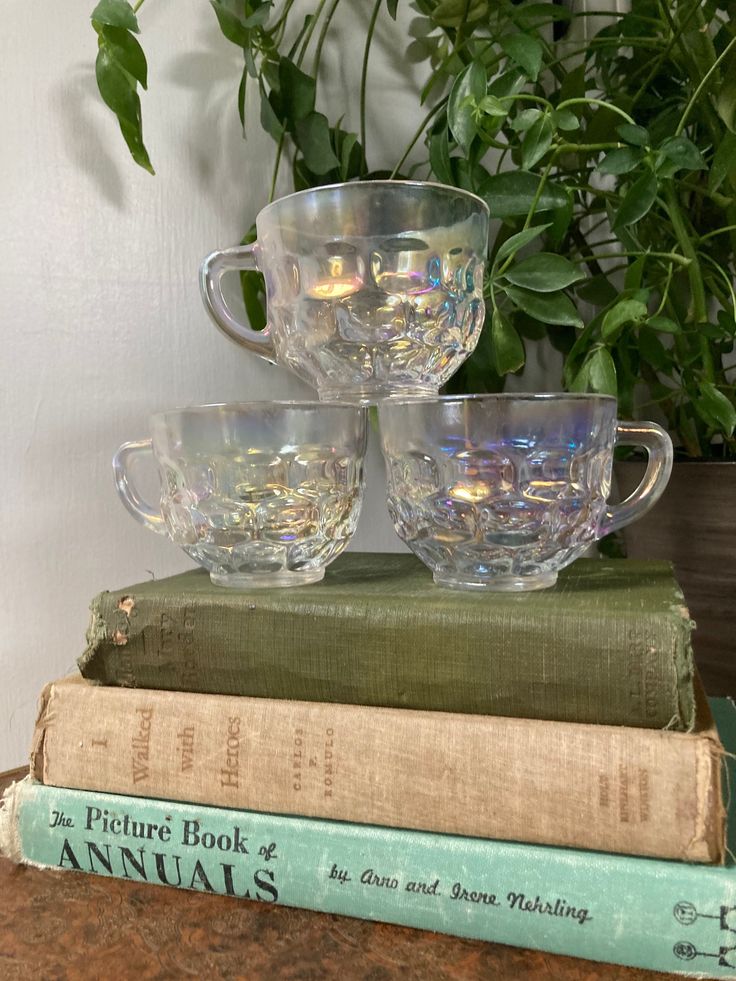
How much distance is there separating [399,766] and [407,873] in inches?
2.0

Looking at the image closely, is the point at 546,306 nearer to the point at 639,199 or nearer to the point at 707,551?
the point at 639,199

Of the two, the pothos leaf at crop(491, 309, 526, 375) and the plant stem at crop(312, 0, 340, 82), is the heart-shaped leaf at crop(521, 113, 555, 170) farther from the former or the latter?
the plant stem at crop(312, 0, 340, 82)

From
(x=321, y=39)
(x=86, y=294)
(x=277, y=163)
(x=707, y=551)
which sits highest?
(x=321, y=39)

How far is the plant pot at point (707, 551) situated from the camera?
0.62 meters

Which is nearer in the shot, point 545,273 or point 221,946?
point 221,946

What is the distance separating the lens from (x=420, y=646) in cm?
43

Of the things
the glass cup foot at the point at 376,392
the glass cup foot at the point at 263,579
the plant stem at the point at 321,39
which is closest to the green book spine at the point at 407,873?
the glass cup foot at the point at 263,579

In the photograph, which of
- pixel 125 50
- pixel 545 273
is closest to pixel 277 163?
pixel 125 50

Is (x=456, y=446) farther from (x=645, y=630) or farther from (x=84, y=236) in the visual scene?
(x=84, y=236)

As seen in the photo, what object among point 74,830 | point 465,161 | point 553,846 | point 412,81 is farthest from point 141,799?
point 412,81

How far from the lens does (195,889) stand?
17.1 inches

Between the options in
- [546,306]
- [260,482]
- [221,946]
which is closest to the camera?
[221,946]

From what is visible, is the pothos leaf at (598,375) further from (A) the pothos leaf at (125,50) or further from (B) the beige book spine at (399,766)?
(A) the pothos leaf at (125,50)

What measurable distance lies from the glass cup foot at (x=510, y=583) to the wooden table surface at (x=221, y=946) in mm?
185
